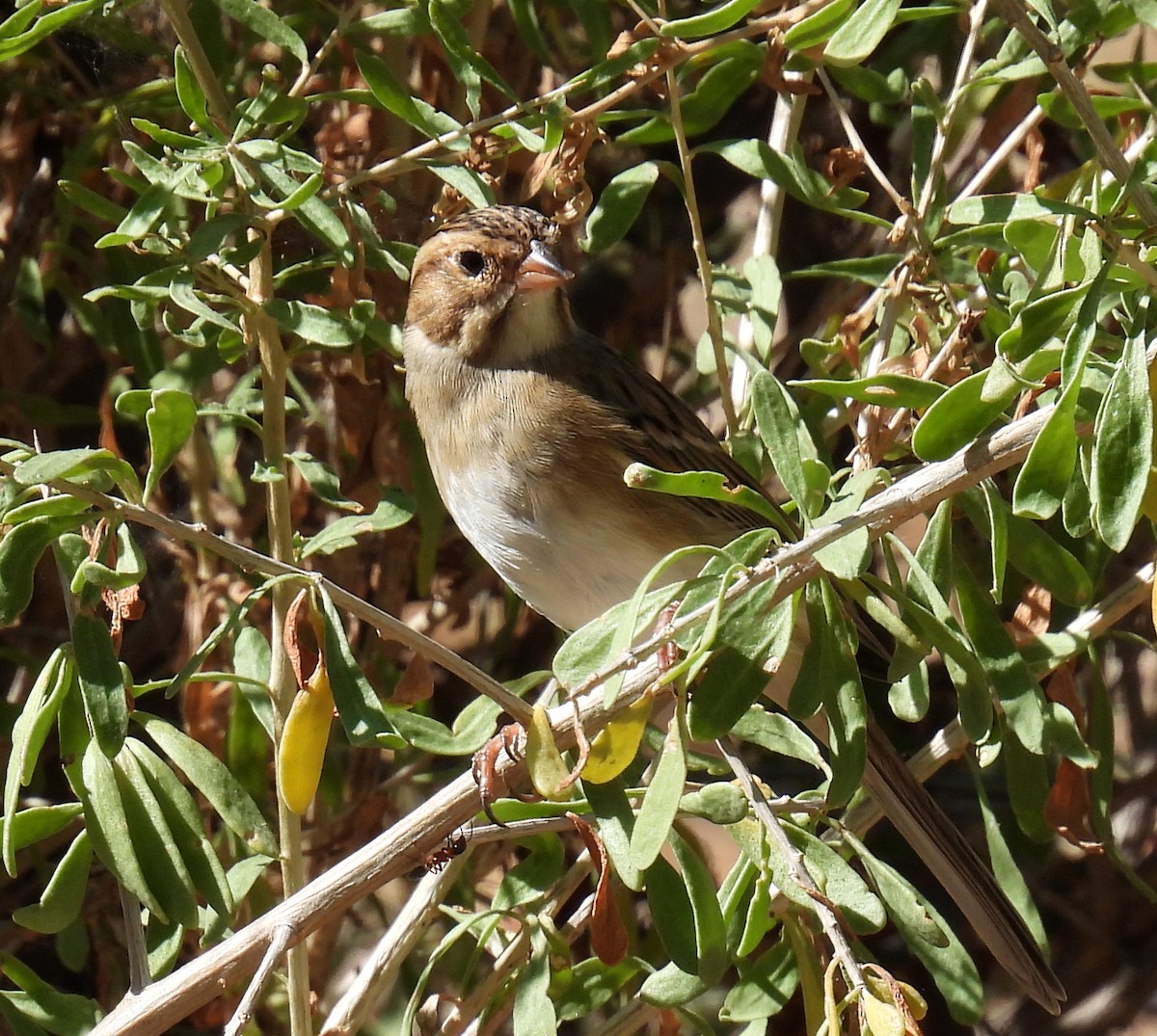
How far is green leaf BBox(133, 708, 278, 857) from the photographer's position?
2.09 m

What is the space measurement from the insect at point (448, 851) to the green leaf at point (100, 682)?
62cm

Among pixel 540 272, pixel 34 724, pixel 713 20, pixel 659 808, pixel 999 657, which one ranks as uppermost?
pixel 713 20

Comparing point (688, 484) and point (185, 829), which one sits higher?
point (688, 484)

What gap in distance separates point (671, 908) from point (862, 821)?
2.71ft

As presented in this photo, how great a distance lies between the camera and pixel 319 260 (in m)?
2.47

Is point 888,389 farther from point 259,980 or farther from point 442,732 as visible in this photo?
point 259,980

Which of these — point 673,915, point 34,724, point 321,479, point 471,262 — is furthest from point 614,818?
point 471,262

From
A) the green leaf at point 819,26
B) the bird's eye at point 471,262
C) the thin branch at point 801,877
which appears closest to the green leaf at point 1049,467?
the thin branch at point 801,877

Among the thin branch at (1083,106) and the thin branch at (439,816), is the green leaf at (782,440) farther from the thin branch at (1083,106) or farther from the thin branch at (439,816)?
the thin branch at (1083,106)

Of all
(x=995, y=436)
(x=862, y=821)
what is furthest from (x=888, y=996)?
(x=862, y=821)

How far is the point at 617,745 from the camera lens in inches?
67.1

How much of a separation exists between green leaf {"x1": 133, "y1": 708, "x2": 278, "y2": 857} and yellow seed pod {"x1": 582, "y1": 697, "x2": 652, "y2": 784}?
600 millimetres

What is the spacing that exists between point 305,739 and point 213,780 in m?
0.38

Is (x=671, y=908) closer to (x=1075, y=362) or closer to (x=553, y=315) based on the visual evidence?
(x=1075, y=362)
